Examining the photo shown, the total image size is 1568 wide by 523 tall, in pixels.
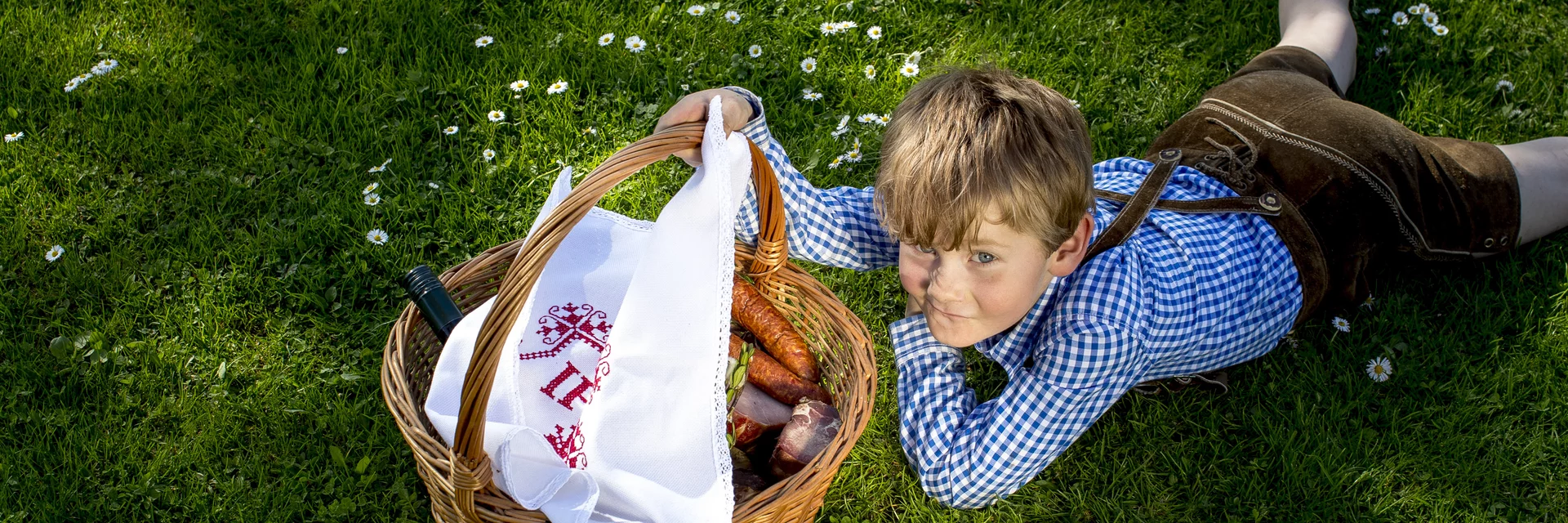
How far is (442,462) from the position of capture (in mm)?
1904

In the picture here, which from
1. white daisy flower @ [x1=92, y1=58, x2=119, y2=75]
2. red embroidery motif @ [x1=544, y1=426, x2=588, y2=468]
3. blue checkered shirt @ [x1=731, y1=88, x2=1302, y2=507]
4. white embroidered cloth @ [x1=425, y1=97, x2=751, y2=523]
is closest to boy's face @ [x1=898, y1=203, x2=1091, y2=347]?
blue checkered shirt @ [x1=731, y1=88, x2=1302, y2=507]

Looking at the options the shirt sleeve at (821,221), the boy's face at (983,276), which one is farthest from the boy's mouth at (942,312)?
the shirt sleeve at (821,221)

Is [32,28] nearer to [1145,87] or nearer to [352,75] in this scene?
[352,75]

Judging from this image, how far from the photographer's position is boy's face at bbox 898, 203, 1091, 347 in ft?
7.07

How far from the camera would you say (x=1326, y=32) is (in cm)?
336

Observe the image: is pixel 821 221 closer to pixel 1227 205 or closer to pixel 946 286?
pixel 946 286

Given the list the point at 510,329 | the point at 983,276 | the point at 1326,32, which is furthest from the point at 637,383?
the point at 1326,32

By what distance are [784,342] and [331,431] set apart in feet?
4.14

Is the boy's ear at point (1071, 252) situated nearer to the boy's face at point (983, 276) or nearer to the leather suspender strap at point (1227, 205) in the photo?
the boy's face at point (983, 276)

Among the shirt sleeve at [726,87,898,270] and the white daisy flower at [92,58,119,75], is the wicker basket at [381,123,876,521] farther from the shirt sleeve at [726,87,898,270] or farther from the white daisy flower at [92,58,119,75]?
the white daisy flower at [92,58,119,75]

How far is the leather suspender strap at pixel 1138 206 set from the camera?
2498mm

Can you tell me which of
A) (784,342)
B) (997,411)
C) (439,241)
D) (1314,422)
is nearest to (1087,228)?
(997,411)

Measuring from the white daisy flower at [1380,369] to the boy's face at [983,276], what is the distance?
1.11m

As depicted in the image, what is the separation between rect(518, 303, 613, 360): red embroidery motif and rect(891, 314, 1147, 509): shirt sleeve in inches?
32.4
